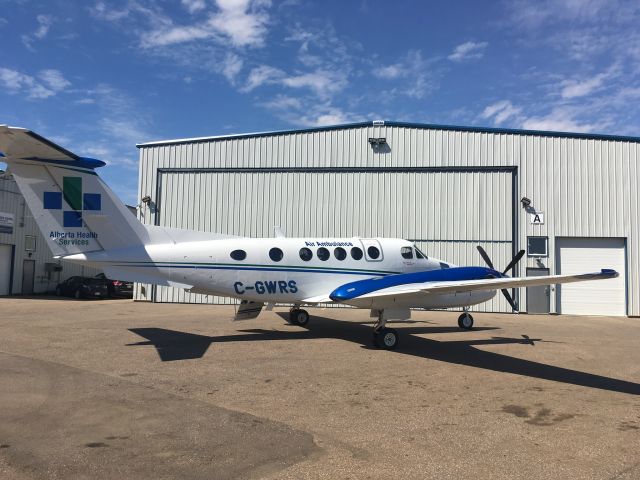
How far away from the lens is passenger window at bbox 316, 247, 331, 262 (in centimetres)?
1333

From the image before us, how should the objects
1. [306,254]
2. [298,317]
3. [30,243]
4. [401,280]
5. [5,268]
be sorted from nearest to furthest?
[401,280] → [306,254] → [298,317] → [5,268] → [30,243]

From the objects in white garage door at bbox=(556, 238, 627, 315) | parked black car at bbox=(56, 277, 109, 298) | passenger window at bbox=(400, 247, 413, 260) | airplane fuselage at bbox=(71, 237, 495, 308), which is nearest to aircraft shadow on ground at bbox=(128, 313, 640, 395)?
airplane fuselage at bbox=(71, 237, 495, 308)

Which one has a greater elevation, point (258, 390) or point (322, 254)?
point (322, 254)

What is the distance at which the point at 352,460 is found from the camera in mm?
4816

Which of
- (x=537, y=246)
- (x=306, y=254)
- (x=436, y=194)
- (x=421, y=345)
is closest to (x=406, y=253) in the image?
(x=421, y=345)

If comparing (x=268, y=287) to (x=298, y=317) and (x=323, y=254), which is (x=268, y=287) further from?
(x=298, y=317)

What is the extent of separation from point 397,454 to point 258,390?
3.20 meters

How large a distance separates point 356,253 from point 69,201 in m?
7.80

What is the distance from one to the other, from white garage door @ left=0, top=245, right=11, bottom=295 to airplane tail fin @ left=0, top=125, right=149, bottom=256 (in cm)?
2285

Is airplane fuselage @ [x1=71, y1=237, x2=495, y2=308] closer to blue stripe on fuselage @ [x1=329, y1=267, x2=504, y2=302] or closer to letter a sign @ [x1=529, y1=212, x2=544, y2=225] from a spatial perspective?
blue stripe on fuselage @ [x1=329, y1=267, x2=504, y2=302]

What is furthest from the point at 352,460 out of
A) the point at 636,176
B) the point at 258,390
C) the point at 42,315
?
the point at 636,176

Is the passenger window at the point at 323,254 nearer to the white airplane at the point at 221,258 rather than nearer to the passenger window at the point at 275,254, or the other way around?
the white airplane at the point at 221,258

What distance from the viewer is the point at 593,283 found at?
70.2 feet

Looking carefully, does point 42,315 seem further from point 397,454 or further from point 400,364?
point 397,454
